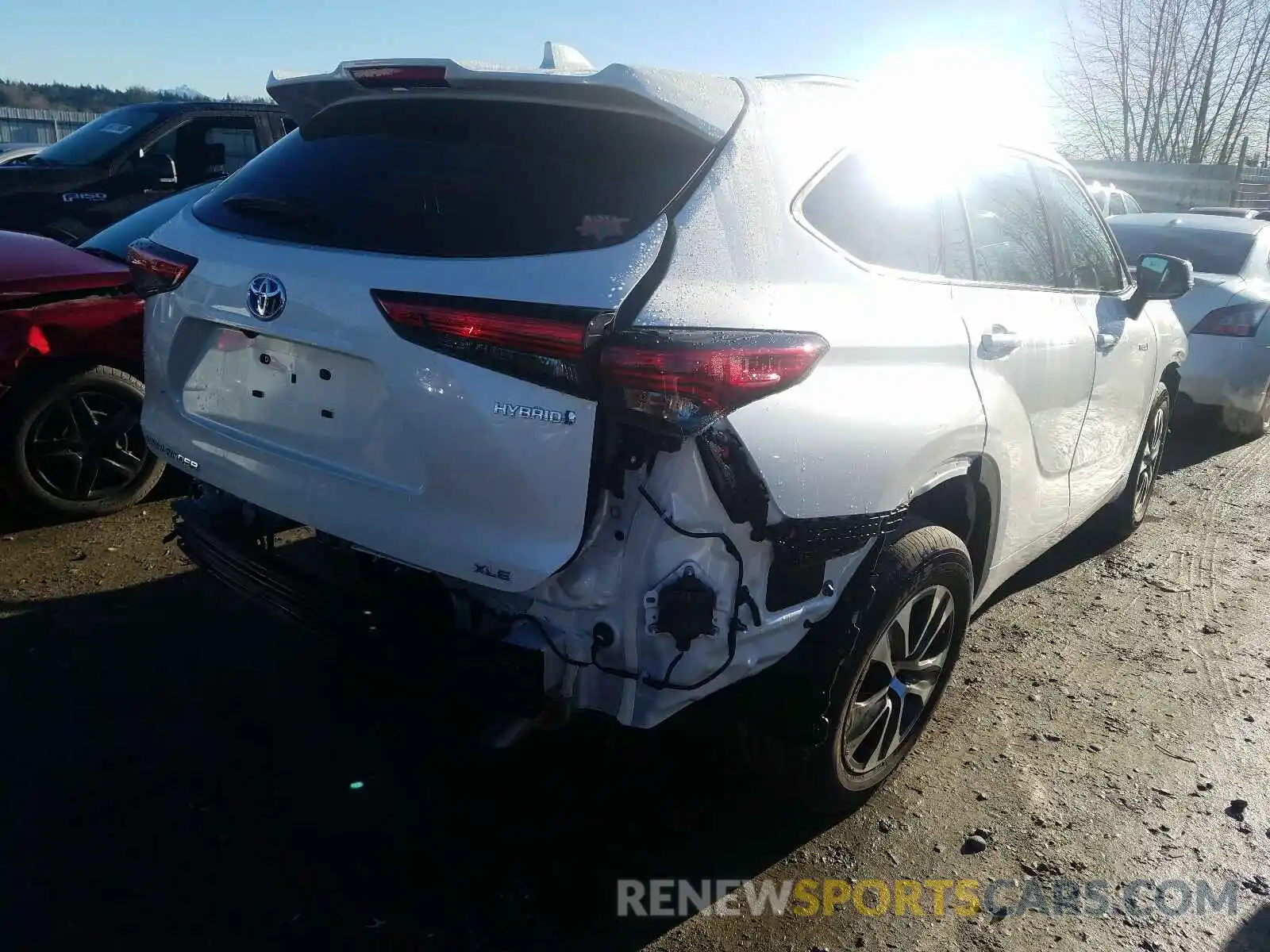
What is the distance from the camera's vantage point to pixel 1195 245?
802cm

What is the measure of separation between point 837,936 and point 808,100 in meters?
2.14

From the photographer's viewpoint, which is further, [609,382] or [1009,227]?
[1009,227]

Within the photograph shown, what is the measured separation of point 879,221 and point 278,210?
1.60 metres

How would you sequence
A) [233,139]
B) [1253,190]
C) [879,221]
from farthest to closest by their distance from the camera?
[1253,190] → [233,139] → [879,221]

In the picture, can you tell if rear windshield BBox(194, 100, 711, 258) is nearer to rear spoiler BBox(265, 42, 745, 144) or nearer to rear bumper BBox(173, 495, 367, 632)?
rear spoiler BBox(265, 42, 745, 144)

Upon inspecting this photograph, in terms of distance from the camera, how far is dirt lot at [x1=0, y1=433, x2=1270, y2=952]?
8.40 feet

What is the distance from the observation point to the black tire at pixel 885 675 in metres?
2.74

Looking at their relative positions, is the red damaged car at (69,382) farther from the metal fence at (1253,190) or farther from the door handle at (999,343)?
the metal fence at (1253,190)

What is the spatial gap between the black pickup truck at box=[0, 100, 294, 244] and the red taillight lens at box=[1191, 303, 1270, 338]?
7.07 metres

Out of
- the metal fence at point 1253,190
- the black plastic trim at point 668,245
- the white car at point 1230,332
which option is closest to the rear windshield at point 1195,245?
the white car at point 1230,332

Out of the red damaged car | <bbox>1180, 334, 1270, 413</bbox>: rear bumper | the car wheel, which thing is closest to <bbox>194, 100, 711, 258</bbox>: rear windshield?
the red damaged car

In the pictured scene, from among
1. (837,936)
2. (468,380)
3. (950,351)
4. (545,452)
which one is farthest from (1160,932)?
(468,380)

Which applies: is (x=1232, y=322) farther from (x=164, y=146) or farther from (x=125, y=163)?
(x=125, y=163)

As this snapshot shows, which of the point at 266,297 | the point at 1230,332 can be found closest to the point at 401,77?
the point at 266,297
